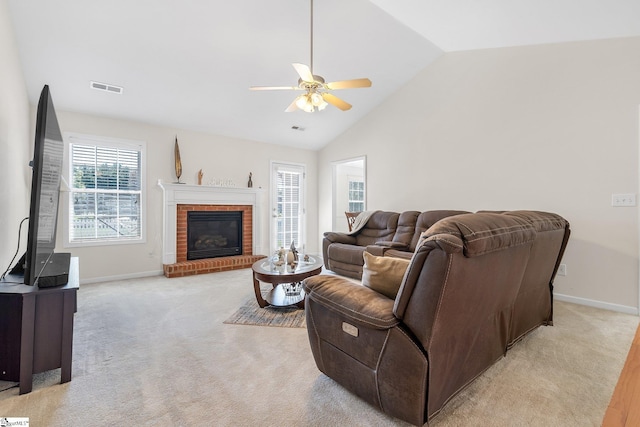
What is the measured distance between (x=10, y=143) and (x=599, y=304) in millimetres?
5990

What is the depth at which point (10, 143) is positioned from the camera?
8.11 feet

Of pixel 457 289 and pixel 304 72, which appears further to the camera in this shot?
pixel 304 72

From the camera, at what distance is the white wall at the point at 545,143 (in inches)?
116

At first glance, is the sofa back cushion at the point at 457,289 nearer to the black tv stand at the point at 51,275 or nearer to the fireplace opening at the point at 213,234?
the black tv stand at the point at 51,275

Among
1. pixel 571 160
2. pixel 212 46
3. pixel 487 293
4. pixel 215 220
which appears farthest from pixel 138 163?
pixel 571 160

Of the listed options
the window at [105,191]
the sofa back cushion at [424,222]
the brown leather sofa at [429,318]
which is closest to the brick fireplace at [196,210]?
the window at [105,191]

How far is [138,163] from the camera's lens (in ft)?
14.5

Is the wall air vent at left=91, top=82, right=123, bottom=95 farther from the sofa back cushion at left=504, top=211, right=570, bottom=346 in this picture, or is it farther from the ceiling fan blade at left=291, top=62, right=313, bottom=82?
the sofa back cushion at left=504, top=211, right=570, bottom=346

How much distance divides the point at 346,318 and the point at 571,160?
135 inches

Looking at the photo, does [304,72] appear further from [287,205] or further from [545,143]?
[287,205]

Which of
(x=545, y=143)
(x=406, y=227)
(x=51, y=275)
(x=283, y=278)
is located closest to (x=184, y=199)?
(x=283, y=278)

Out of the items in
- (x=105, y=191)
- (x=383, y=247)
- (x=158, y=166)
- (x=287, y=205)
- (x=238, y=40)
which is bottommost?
(x=383, y=247)

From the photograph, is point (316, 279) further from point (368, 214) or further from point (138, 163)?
point (138, 163)

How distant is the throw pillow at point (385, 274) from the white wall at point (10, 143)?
2.73 metres
